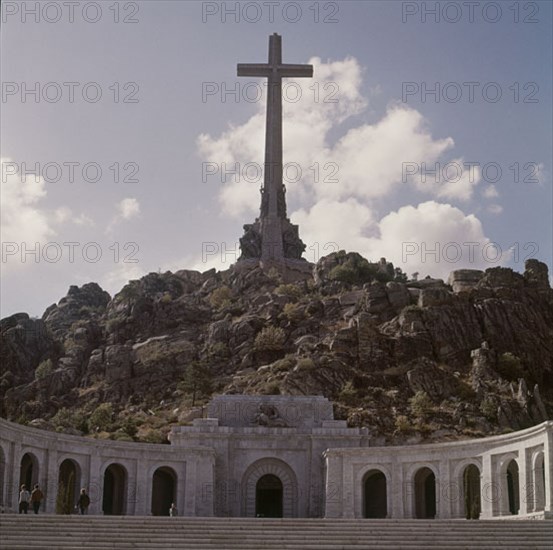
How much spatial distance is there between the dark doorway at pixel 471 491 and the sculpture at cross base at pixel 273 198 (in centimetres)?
5531

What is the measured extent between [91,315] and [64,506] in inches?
2622

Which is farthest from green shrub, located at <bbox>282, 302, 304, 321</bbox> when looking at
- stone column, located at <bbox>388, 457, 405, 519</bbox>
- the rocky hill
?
stone column, located at <bbox>388, 457, 405, 519</bbox>

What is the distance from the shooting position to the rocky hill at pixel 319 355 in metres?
71.0

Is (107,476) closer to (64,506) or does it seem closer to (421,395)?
(64,506)

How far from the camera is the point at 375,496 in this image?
184 feet

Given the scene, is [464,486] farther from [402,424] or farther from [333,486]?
[402,424]

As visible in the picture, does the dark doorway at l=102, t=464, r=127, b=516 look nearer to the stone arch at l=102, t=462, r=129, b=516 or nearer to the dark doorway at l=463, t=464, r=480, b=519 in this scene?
the stone arch at l=102, t=462, r=129, b=516

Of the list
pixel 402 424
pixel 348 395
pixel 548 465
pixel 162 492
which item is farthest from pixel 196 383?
pixel 548 465

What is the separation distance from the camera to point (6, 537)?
33.0 metres

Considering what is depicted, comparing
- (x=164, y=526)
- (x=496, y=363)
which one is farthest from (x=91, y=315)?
(x=164, y=526)

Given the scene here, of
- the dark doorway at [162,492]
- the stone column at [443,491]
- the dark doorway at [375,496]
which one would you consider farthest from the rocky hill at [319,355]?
the stone column at [443,491]

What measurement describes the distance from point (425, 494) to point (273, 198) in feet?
181

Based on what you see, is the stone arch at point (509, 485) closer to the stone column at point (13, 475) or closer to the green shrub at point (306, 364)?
the stone column at point (13, 475)

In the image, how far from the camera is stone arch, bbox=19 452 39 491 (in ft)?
156
